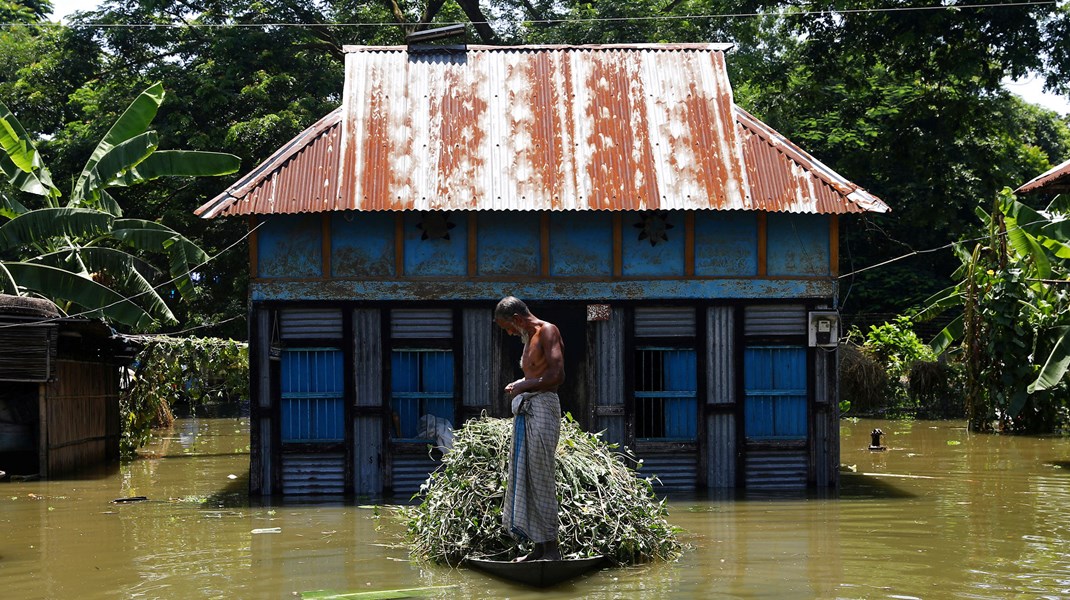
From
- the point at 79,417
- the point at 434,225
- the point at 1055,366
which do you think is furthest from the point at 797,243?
the point at 79,417

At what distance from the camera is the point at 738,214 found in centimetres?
1507

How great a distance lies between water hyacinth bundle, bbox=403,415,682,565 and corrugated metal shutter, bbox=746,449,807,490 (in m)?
4.71

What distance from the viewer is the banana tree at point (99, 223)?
17.0 meters

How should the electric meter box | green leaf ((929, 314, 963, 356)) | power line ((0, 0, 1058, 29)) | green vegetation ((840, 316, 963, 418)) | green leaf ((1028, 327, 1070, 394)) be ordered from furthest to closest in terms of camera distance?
green vegetation ((840, 316, 963, 418)) < power line ((0, 0, 1058, 29)) < green leaf ((929, 314, 963, 356)) < green leaf ((1028, 327, 1070, 394)) < the electric meter box

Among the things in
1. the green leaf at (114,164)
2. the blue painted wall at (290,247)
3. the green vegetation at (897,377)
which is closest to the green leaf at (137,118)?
the green leaf at (114,164)

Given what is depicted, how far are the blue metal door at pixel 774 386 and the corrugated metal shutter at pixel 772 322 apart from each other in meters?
0.18

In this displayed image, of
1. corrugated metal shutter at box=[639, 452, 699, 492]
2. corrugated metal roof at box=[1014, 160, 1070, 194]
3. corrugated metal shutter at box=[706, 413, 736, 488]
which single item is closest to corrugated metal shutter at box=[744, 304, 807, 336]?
corrugated metal shutter at box=[706, 413, 736, 488]

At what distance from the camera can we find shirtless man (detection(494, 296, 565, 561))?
9297 mm

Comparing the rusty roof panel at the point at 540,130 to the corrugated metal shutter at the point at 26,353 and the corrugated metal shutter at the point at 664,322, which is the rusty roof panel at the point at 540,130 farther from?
the corrugated metal shutter at the point at 26,353

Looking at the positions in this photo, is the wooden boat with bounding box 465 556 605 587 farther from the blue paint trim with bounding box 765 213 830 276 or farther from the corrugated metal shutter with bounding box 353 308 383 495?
the blue paint trim with bounding box 765 213 830 276

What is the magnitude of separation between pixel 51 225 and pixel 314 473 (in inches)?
213

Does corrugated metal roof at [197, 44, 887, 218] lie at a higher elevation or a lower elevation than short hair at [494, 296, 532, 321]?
higher

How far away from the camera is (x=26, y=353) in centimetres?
1619

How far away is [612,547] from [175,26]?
76.9 ft
